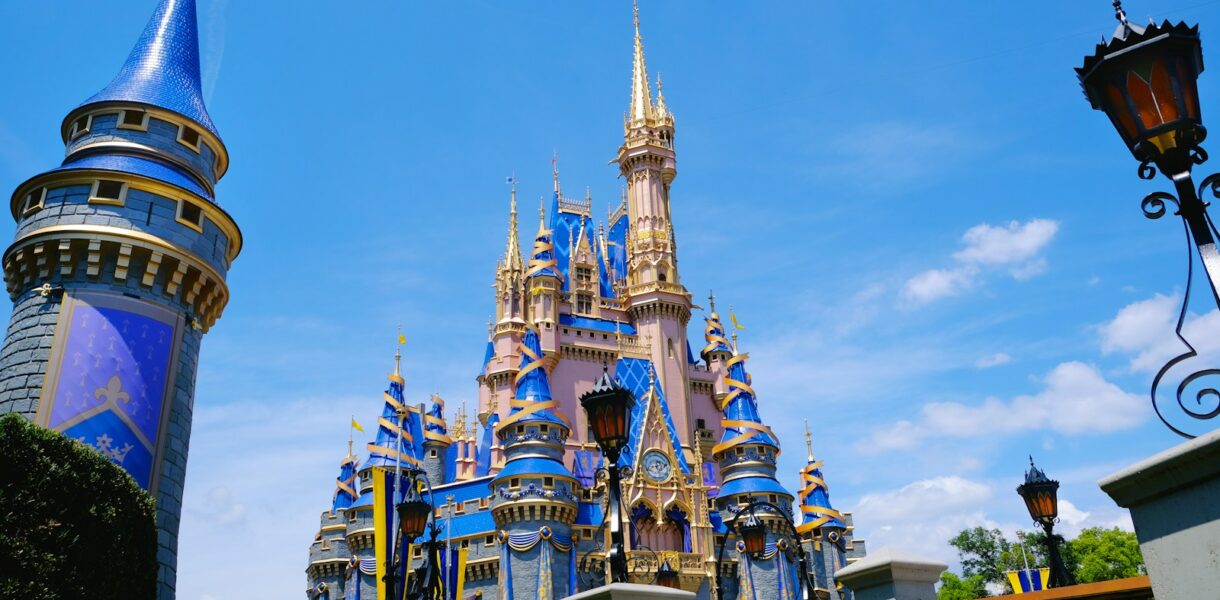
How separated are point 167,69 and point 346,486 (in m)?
29.9

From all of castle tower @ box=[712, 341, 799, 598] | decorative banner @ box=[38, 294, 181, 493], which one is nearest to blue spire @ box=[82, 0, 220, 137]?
decorative banner @ box=[38, 294, 181, 493]

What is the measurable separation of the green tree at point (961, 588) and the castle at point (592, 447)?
1739 centimetres

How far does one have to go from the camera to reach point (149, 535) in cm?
1606

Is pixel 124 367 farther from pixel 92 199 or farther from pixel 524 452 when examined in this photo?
pixel 524 452

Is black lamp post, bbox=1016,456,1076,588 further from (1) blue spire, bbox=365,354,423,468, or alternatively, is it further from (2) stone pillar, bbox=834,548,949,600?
(1) blue spire, bbox=365,354,423,468

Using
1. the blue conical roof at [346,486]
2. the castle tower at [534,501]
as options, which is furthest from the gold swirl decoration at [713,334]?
the blue conical roof at [346,486]

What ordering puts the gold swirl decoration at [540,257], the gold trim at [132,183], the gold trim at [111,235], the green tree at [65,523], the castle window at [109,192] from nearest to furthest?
1. the green tree at [65,523]
2. the gold trim at [111,235]
3. the castle window at [109,192]
4. the gold trim at [132,183]
5. the gold swirl decoration at [540,257]

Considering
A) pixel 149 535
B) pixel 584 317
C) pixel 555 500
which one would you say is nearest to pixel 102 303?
pixel 149 535

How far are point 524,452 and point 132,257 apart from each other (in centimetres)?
2489

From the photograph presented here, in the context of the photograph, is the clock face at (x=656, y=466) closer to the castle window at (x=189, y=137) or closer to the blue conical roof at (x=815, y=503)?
the blue conical roof at (x=815, y=503)

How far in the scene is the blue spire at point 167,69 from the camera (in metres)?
23.8

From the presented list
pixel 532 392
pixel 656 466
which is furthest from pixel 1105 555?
pixel 532 392

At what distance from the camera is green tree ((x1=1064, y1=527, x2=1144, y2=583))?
62.2 meters

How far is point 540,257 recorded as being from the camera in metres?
53.7
